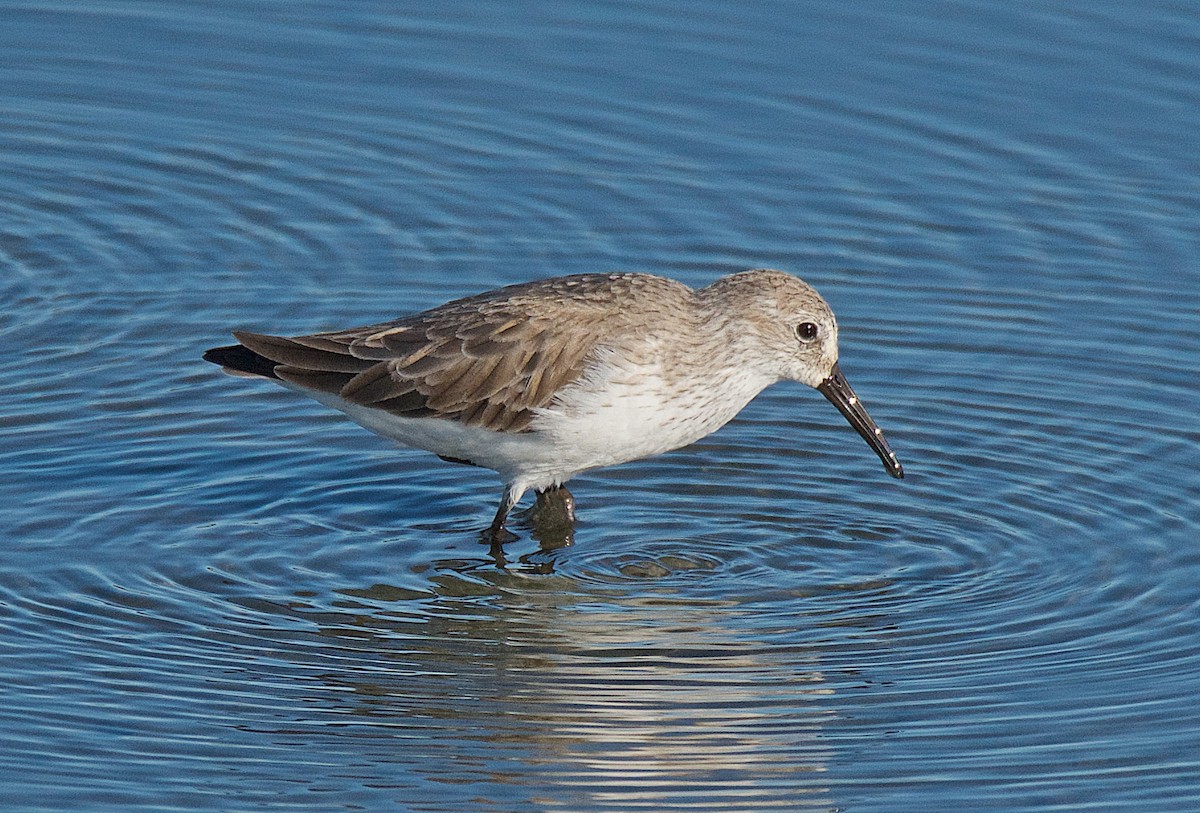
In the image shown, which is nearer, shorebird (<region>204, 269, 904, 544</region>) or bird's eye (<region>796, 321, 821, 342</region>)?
shorebird (<region>204, 269, 904, 544</region>)

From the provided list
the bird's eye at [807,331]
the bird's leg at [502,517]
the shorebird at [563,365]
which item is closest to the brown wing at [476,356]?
the shorebird at [563,365]

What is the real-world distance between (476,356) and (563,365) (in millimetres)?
459

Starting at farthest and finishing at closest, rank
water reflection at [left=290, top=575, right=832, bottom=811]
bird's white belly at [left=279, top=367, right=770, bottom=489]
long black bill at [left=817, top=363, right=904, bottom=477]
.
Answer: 1. long black bill at [left=817, top=363, right=904, bottom=477]
2. bird's white belly at [left=279, top=367, right=770, bottom=489]
3. water reflection at [left=290, top=575, right=832, bottom=811]

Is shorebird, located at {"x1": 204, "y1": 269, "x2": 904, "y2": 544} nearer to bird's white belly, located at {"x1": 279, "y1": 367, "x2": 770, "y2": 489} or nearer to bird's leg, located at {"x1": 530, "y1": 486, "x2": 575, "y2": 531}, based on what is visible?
bird's white belly, located at {"x1": 279, "y1": 367, "x2": 770, "y2": 489}

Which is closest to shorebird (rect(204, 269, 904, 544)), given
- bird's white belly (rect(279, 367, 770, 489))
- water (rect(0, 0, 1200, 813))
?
bird's white belly (rect(279, 367, 770, 489))

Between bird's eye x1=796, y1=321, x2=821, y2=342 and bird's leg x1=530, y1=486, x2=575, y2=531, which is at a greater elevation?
bird's eye x1=796, y1=321, x2=821, y2=342

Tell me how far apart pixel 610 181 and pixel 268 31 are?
3.55 m

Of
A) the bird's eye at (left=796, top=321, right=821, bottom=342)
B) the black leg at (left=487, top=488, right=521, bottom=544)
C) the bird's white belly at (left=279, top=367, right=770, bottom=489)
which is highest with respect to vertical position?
the bird's eye at (left=796, top=321, right=821, bottom=342)

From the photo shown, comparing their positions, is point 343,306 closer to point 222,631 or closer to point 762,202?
point 762,202

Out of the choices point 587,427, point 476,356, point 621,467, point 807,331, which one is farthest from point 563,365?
point 621,467

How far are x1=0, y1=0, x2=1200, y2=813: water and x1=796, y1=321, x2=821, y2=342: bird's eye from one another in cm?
95

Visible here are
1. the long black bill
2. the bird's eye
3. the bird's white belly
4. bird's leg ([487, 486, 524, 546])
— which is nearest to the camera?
the bird's white belly

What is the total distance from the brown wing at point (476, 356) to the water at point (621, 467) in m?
0.73

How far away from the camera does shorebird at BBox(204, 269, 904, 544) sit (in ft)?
34.9
